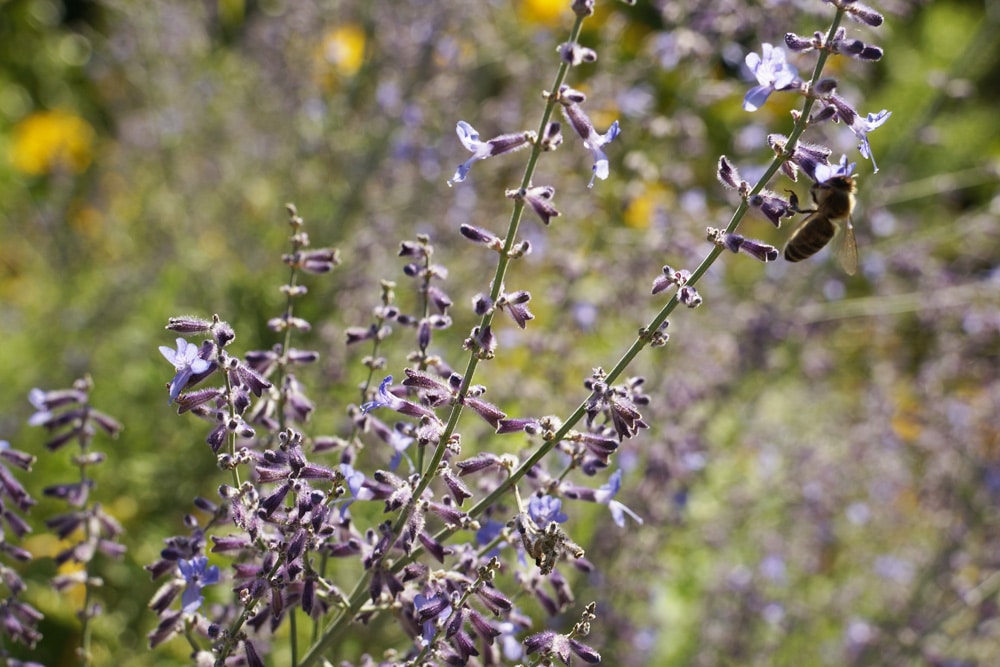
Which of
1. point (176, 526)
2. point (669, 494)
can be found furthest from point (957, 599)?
point (176, 526)

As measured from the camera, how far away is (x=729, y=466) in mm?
7137

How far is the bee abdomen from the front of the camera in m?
2.66

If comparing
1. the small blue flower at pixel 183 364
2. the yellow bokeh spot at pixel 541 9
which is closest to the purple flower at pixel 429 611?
the small blue flower at pixel 183 364

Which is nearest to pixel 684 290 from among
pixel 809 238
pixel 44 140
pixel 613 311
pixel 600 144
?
pixel 600 144

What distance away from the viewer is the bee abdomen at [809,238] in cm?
266

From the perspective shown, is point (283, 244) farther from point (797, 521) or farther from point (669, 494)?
point (797, 521)

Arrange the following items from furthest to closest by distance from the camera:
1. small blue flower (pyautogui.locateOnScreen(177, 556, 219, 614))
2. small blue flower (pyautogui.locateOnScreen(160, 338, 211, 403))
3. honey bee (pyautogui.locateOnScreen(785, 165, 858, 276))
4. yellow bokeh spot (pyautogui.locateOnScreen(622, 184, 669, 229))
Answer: yellow bokeh spot (pyautogui.locateOnScreen(622, 184, 669, 229)) < honey bee (pyautogui.locateOnScreen(785, 165, 858, 276)) < small blue flower (pyautogui.locateOnScreen(177, 556, 219, 614)) < small blue flower (pyautogui.locateOnScreen(160, 338, 211, 403))

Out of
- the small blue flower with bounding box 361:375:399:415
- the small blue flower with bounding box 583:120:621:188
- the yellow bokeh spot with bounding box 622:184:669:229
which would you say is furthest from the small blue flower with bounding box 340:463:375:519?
the yellow bokeh spot with bounding box 622:184:669:229

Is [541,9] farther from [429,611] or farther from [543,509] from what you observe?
[429,611]

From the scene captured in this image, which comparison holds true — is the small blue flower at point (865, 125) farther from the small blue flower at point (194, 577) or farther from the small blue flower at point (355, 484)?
the small blue flower at point (194, 577)

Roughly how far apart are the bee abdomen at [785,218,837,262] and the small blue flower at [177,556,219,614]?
1716 millimetres

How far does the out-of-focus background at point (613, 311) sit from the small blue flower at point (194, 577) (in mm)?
2133

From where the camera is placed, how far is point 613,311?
4.75m

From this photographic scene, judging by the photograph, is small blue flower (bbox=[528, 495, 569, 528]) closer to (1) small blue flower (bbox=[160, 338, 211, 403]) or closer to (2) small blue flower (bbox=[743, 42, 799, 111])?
(1) small blue flower (bbox=[160, 338, 211, 403])
